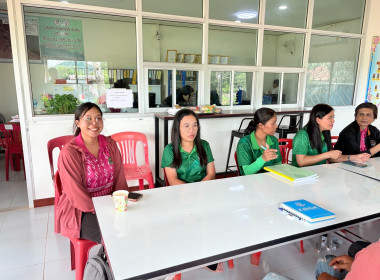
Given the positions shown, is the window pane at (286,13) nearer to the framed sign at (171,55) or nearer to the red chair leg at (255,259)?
the framed sign at (171,55)

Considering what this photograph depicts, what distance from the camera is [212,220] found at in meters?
1.27

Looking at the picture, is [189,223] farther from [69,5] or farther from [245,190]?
[69,5]

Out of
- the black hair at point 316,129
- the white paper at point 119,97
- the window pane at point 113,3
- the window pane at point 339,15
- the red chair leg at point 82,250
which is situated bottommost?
the red chair leg at point 82,250

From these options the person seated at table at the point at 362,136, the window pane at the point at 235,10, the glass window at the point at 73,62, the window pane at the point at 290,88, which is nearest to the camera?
the person seated at table at the point at 362,136

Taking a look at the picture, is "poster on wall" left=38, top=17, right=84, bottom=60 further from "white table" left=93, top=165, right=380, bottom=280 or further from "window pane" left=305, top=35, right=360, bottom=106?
"window pane" left=305, top=35, right=360, bottom=106

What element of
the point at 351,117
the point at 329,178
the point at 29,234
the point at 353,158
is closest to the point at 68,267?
the point at 29,234

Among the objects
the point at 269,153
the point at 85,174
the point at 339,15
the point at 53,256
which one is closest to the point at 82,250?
the point at 85,174

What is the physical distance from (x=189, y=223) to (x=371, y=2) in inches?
208

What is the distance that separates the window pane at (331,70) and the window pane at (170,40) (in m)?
2.03

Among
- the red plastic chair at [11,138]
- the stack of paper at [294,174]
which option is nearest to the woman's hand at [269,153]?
the stack of paper at [294,174]

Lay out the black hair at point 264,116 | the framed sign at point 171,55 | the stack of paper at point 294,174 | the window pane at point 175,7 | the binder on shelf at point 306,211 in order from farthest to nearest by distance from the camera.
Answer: the framed sign at point 171,55
the window pane at point 175,7
the black hair at point 264,116
the stack of paper at point 294,174
the binder on shelf at point 306,211

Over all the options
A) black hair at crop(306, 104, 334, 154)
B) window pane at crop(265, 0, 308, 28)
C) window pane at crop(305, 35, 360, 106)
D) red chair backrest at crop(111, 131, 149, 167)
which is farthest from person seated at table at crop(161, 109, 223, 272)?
window pane at crop(305, 35, 360, 106)

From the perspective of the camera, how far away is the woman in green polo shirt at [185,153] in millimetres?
1995

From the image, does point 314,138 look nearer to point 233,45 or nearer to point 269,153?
point 269,153
